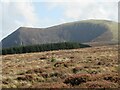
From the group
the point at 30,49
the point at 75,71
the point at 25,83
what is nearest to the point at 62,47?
the point at 30,49

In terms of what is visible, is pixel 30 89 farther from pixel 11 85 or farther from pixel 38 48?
pixel 38 48

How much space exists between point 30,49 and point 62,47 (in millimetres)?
12241

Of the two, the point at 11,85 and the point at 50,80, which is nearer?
the point at 11,85

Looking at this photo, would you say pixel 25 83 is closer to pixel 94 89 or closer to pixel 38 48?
pixel 94 89

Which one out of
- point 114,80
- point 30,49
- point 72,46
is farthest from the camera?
point 72,46

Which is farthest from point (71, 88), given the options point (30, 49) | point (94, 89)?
point (30, 49)

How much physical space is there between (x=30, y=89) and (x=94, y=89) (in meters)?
4.29

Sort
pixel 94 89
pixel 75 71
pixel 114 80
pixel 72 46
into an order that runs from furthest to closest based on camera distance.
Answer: pixel 72 46, pixel 75 71, pixel 114 80, pixel 94 89

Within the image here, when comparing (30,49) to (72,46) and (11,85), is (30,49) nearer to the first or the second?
(72,46)

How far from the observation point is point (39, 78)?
2938cm

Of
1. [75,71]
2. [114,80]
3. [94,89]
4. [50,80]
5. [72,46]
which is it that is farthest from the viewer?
[72,46]

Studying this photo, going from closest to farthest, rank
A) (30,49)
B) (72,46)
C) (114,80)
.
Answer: (114,80)
(30,49)
(72,46)

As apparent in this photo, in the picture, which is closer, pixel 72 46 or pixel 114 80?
pixel 114 80

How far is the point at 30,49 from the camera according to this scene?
107188 millimetres
